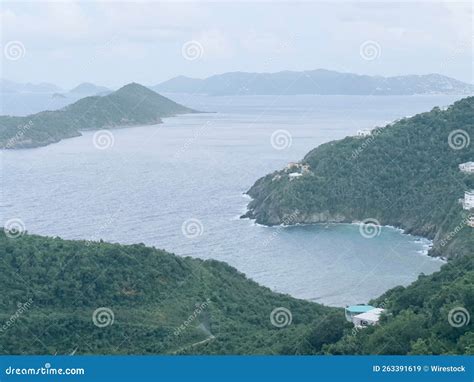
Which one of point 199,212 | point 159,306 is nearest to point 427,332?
point 159,306

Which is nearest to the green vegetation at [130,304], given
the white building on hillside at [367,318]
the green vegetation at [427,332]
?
the white building on hillside at [367,318]

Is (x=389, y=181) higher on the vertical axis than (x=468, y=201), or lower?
higher

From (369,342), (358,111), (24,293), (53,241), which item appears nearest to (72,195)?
(53,241)

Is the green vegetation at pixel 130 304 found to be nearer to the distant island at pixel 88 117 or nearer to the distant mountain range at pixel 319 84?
the distant island at pixel 88 117

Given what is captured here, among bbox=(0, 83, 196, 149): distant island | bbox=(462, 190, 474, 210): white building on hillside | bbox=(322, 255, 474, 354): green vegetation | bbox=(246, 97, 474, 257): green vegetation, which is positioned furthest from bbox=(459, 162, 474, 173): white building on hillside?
bbox=(0, 83, 196, 149): distant island

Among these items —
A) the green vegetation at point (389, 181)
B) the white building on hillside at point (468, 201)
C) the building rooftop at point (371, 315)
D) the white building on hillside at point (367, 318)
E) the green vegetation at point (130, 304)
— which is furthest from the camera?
the green vegetation at point (389, 181)

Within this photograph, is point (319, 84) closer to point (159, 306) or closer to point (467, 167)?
point (467, 167)

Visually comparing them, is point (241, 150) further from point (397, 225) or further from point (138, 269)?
point (138, 269)
